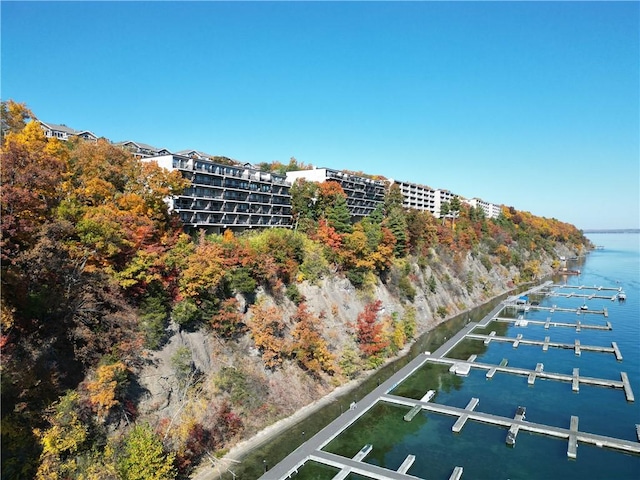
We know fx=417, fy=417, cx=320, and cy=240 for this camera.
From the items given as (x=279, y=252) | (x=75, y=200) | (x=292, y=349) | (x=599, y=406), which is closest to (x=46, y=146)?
(x=75, y=200)

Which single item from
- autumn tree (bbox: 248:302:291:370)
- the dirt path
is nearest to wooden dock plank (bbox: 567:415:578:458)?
the dirt path

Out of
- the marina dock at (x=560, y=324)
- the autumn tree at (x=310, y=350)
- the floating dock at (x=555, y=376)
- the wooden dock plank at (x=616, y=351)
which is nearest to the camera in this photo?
the autumn tree at (x=310, y=350)

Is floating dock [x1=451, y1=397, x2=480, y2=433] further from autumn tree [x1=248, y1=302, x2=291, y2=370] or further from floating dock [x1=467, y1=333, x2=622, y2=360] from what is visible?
floating dock [x1=467, y1=333, x2=622, y2=360]

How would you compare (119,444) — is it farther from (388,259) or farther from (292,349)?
(388,259)

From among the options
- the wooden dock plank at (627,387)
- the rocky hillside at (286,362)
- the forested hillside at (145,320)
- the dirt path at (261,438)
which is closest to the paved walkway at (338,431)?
the dirt path at (261,438)

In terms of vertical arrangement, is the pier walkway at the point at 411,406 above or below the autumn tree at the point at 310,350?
below

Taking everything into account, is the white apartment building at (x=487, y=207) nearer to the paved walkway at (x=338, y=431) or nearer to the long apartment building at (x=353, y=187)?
the long apartment building at (x=353, y=187)
